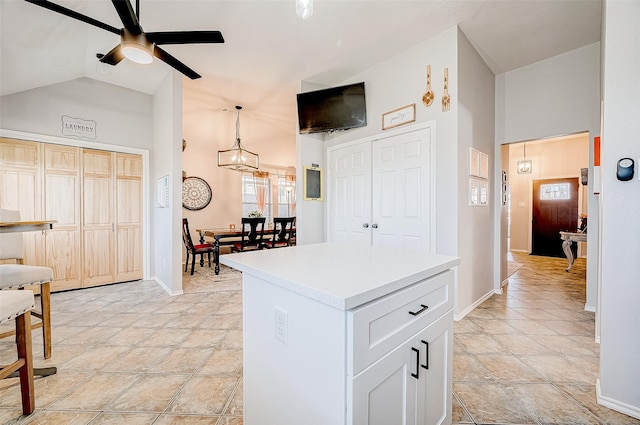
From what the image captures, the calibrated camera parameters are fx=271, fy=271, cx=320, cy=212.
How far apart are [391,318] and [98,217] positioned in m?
4.48

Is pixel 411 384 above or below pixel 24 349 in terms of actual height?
above

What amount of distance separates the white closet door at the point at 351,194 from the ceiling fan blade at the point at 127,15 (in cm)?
258

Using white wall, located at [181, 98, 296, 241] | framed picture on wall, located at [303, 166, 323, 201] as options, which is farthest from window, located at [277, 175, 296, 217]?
framed picture on wall, located at [303, 166, 323, 201]

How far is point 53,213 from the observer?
11.5 feet

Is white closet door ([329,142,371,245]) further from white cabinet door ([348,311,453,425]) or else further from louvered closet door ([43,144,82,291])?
louvered closet door ([43,144,82,291])

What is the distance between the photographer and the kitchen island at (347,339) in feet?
2.58

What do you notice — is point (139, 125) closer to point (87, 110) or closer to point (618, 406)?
point (87, 110)

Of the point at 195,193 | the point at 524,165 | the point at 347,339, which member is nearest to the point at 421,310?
the point at 347,339

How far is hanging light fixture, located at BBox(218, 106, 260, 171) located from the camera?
4844mm

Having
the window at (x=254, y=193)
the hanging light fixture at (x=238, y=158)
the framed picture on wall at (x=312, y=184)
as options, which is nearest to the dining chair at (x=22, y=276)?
the framed picture on wall at (x=312, y=184)

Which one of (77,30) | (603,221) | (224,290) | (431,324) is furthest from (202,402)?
(77,30)

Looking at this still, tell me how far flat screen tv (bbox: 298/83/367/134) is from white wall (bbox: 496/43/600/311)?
1.92m

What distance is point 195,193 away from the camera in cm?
596

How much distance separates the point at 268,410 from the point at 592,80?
4.50 m
